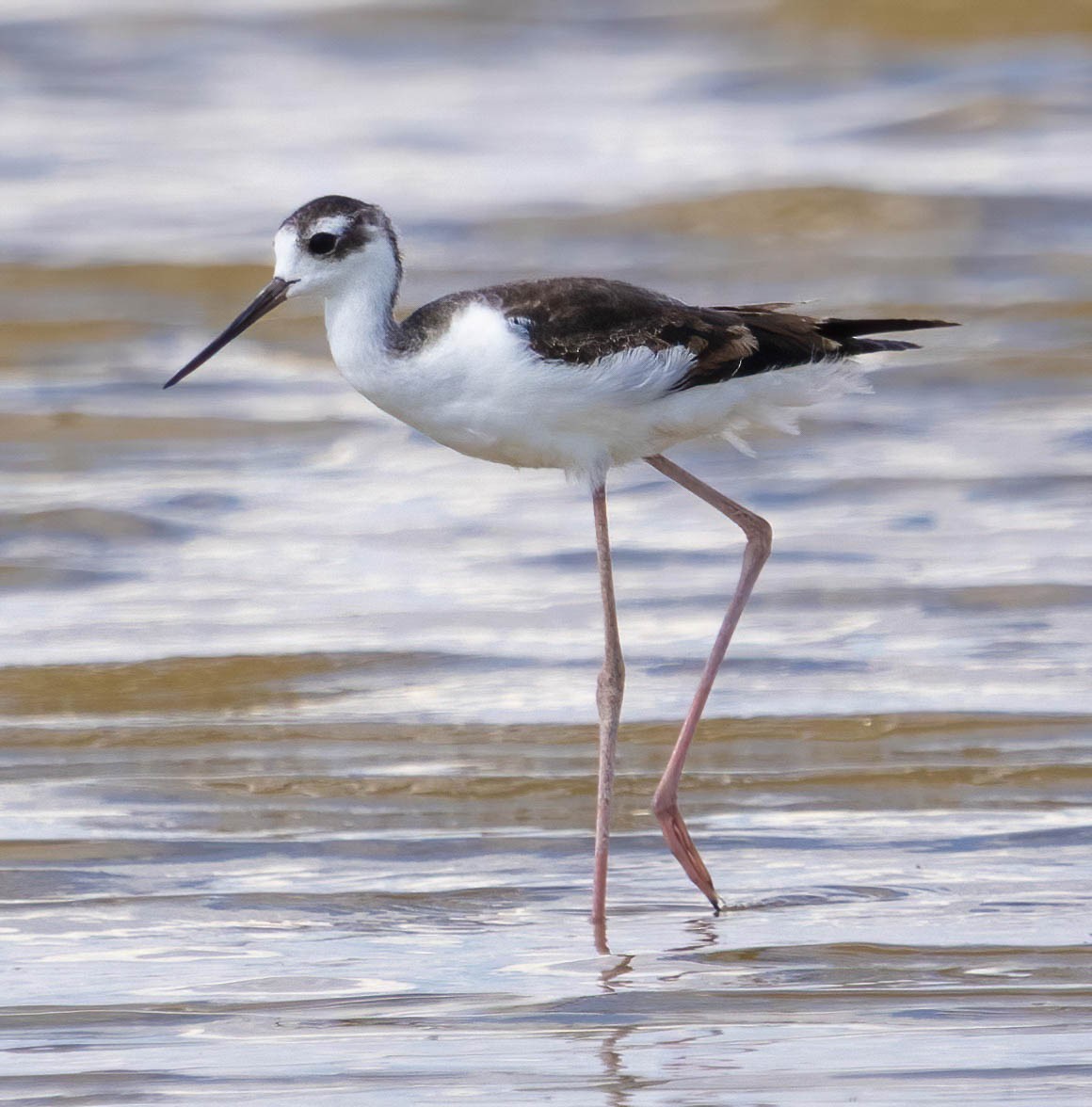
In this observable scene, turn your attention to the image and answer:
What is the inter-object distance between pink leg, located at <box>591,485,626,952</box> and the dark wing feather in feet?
1.41

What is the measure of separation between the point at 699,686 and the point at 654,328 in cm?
107

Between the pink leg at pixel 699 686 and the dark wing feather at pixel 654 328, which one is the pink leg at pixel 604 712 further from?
the dark wing feather at pixel 654 328

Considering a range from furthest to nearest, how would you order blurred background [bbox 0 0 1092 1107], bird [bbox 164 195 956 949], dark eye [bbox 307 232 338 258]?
dark eye [bbox 307 232 338 258] → bird [bbox 164 195 956 949] → blurred background [bbox 0 0 1092 1107]

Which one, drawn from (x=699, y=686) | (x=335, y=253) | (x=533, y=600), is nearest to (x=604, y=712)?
(x=699, y=686)

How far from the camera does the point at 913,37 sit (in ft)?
56.3

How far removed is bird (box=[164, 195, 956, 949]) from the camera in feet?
18.8

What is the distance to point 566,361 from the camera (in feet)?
18.9

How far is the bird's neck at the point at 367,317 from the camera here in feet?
19.1

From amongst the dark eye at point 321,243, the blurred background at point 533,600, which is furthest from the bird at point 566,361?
the blurred background at point 533,600

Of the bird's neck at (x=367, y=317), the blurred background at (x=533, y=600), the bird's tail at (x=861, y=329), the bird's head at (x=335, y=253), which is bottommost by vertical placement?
the blurred background at (x=533, y=600)

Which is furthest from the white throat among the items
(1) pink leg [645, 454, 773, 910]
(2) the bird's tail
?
(2) the bird's tail

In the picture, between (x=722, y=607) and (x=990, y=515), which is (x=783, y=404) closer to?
(x=722, y=607)

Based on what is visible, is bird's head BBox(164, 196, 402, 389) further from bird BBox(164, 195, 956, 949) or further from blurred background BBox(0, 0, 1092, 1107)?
blurred background BBox(0, 0, 1092, 1107)

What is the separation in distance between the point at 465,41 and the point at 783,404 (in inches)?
471
